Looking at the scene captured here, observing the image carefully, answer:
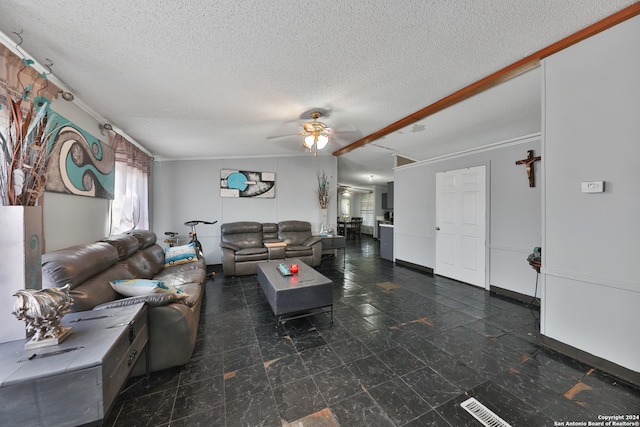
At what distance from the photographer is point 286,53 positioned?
5.97 feet

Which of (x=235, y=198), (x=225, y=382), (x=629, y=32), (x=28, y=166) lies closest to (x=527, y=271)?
(x=629, y=32)

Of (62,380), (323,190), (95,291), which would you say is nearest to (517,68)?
(62,380)

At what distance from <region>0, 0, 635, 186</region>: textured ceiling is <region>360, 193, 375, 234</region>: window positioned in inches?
274

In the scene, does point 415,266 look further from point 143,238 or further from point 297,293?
point 143,238

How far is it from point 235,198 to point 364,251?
388 centimetres

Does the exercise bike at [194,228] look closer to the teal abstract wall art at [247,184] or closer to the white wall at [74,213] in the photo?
the teal abstract wall art at [247,184]

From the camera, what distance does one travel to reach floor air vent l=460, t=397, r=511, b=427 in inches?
51.5

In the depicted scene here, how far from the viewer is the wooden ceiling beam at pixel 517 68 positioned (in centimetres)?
158

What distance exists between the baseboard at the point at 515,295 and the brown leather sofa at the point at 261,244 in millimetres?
3019

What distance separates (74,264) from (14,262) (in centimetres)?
47

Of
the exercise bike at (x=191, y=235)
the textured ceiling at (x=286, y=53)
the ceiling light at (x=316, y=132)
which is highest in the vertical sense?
the textured ceiling at (x=286, y=53)

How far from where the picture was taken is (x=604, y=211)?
170 centimetres

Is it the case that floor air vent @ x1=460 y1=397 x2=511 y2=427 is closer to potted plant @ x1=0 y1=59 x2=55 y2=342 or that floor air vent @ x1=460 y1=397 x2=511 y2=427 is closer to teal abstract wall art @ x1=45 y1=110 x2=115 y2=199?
potted plant @ x1=0 y1=59 x2=55 y2=342

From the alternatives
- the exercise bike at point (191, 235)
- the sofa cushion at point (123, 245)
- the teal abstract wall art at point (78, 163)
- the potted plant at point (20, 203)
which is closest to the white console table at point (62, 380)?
the potted plant at point (20, 203)
